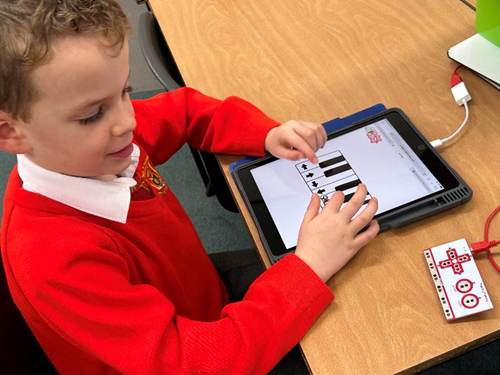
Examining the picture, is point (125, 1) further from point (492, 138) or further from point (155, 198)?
point (492, 138)

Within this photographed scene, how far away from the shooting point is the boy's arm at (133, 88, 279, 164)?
85 centimetres

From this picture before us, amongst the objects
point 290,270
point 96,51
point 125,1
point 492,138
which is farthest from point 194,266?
point 125,1

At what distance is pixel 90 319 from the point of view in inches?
23.4

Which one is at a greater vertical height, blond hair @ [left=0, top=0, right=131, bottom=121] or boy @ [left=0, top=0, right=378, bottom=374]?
blond hair @ [left=0, top=0, right=131, bottom=121]

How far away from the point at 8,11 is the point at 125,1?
2.16m

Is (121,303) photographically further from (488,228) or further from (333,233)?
(488,228)

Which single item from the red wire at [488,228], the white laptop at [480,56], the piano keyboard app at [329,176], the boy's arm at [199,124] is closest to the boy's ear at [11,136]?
the boy's arm at [199,124]

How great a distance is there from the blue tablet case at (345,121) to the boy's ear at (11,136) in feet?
1.12

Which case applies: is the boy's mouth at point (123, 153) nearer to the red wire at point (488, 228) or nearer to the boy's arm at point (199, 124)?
the boy's arm at point (199, 124)

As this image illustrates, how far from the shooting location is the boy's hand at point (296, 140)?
2.62ft

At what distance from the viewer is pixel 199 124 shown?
3.12 feet

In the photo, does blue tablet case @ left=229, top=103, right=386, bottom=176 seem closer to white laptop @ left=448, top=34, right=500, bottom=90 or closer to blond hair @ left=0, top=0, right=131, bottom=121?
white laptop @ left=448, top=34, right=500, bottom=90

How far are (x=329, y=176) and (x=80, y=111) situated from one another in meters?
0.39

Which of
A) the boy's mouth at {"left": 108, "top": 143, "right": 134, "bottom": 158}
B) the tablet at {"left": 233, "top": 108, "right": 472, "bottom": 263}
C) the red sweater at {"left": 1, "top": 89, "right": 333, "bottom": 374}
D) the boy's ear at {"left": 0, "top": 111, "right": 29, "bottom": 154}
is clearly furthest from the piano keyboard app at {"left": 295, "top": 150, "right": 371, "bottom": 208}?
the boy's ear at {"left": 0, "top": 111, "right": 29, "bottom": 154}
